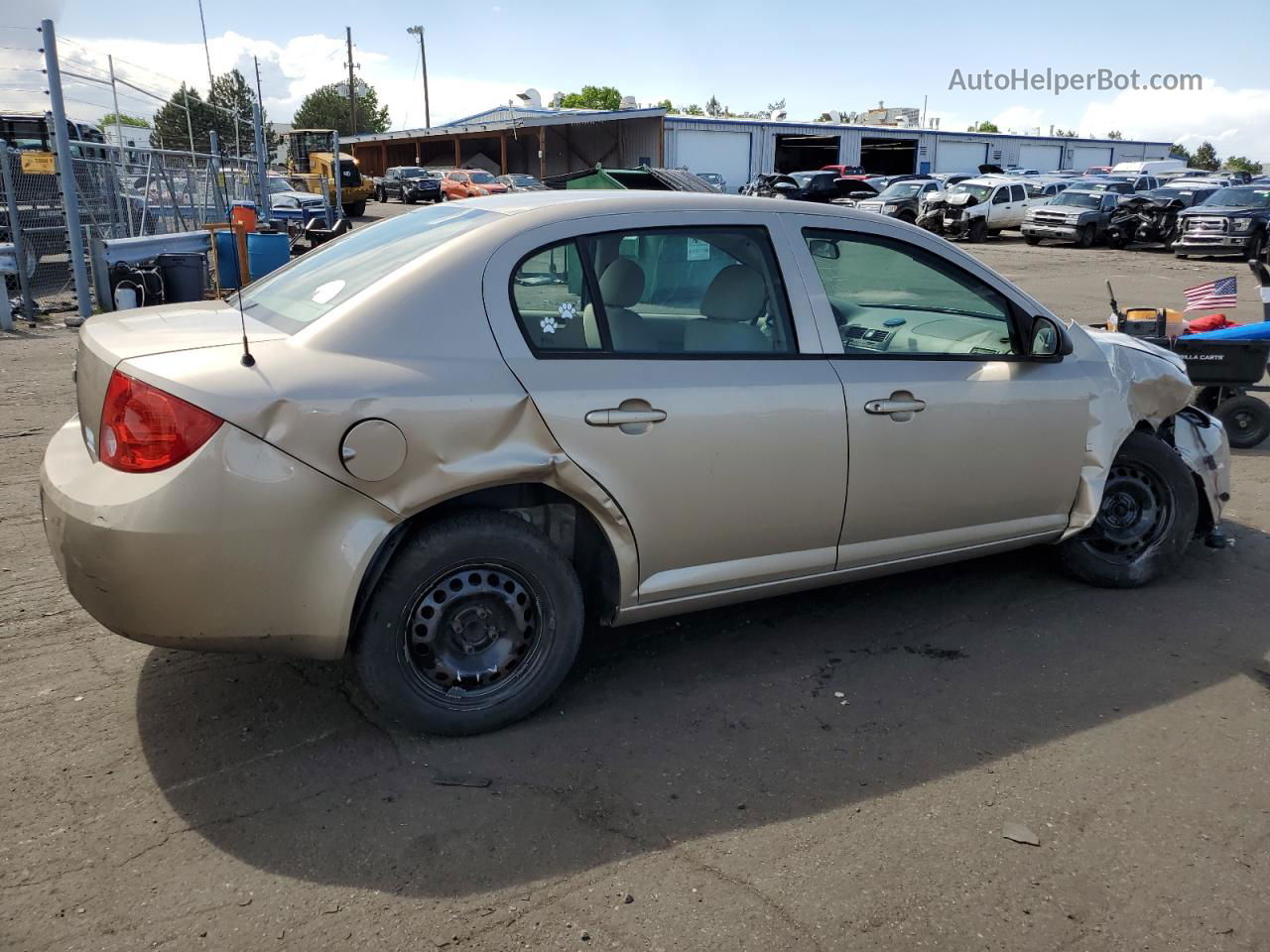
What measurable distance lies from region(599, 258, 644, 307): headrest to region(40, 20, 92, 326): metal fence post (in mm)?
9696

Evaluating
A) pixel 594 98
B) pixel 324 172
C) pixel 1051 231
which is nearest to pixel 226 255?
pixel 324 172

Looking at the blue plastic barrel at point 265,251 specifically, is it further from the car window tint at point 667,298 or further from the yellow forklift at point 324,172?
the yellow forklift at point 324,172

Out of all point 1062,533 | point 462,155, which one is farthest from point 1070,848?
point 462,155

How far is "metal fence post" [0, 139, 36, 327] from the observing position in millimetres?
11758

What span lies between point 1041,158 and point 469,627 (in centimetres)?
7367

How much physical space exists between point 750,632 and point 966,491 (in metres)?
1.04

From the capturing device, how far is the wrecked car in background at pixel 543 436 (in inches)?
112

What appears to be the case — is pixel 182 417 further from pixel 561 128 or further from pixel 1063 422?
pixel 561 128

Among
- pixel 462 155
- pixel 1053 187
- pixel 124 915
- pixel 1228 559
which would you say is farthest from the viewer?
pixel 462 155

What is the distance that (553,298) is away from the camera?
129 inches

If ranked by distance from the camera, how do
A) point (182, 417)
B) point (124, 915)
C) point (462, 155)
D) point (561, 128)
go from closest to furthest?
point (124, 915) → point (182, 417) → point (561, 128) → point (462, 155)

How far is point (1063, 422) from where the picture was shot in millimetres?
4125

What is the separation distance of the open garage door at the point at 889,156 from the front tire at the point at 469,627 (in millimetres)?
62973

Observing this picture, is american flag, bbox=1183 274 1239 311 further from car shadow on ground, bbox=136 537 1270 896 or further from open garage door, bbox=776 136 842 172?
open garage door, bbox=776 136 842 172
